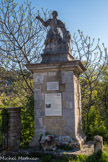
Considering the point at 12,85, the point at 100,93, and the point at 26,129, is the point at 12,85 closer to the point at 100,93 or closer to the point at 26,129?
the point at 26,129

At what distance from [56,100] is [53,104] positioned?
168mm

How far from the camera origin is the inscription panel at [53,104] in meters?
6.21

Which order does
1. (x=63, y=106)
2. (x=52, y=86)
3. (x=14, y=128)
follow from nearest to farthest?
(x=63, y=106)
(x=52, y=86)
(x=14, y=128)

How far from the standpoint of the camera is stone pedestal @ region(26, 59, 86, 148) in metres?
6.13

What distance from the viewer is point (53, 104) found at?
20.5 ft

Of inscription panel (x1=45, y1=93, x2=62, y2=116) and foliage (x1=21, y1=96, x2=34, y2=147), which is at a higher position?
inscription panel (x1=45, y1=93, x2=62, y2=116)

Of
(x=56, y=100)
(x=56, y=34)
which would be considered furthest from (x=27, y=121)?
(x=56, y=34)

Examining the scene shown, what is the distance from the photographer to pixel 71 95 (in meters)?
6.20

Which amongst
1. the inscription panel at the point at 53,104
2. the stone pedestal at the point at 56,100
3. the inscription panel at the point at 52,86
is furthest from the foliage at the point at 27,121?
the inscription panel at the point at 52,86

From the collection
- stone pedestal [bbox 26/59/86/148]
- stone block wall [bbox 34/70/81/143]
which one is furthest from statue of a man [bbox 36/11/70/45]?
stone block wall [bbox 34/70/81/143]

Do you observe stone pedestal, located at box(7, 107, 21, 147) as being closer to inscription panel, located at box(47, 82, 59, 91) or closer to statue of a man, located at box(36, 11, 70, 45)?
inscription panel, located at box(47, 82, 59, 91)

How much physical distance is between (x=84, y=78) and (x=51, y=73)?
3607 mm

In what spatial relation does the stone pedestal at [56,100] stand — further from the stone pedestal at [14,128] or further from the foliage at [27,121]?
the stone pedestal at [14,128]

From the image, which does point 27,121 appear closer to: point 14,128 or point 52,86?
point 14,128
